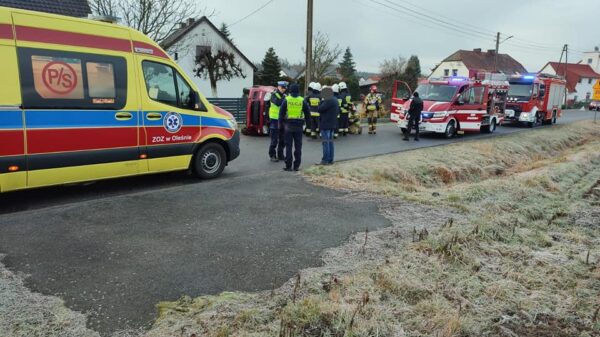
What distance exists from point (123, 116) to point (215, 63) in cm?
3504

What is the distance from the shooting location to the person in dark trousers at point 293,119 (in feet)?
30.7

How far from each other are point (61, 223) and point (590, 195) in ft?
34.6

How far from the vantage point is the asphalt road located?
404 cm

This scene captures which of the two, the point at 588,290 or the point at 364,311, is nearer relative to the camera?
the point at 364,311

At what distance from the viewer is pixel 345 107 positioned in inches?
605

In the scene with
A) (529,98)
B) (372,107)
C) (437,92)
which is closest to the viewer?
(372,107)

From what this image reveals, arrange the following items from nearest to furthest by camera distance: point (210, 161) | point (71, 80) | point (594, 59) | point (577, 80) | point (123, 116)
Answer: point (71, 80)
point (123, 116)
point (210, 161)
point (577, 80)
point (594, 59)

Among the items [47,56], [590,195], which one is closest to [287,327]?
[47,56]

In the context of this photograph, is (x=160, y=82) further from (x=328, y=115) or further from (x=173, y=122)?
(x=328, y=115)

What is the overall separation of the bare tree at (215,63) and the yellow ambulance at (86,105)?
32.5m

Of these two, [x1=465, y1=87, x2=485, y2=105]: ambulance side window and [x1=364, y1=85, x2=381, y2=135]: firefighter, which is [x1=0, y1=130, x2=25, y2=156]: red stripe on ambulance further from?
[x1=465, y1=87, x2=485, y2=105]: ambulance side window

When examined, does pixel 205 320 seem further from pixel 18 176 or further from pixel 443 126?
pixel 443 126

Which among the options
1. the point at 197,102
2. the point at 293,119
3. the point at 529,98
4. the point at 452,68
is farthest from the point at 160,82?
the point at 452,68

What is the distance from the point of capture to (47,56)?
241 inches
